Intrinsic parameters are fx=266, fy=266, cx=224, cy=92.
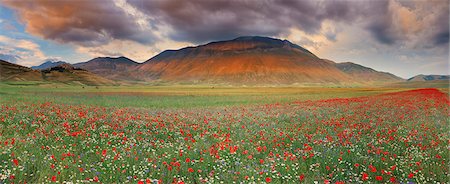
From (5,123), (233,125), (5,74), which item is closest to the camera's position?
(5,123)

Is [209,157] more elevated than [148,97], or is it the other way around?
[209,157]

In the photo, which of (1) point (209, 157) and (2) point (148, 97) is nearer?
(1) point (209, 157)

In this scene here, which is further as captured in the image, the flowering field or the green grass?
the green grass

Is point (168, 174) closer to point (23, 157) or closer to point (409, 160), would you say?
point (23, 157)

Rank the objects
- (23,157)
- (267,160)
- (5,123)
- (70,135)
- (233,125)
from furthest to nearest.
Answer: (233,125) < (5,123) < (70,135) < (267,160) < (23,157)

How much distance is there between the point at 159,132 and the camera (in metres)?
12.8

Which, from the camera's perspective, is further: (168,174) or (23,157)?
(23,157)

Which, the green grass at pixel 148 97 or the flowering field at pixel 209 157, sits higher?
the flowering field at pixel 209 157

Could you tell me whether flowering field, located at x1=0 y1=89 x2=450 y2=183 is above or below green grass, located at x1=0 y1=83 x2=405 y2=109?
above

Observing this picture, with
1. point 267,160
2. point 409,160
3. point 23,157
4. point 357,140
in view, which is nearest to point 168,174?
point 267,160

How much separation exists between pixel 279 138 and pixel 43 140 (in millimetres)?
9742

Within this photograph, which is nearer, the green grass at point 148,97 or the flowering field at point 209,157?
the flowering field at point 209,157

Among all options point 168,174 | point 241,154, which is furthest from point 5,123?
point 241,154

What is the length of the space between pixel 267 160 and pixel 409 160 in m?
4.60
